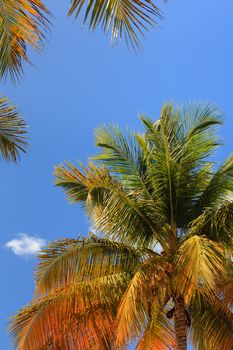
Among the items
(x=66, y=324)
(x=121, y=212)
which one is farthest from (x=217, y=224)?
(x=66, y=324)

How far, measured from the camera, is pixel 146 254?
39.1 feet

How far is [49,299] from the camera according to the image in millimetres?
11344

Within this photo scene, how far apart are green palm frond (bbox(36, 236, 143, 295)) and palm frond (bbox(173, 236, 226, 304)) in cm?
167

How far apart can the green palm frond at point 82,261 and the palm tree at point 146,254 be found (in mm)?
23

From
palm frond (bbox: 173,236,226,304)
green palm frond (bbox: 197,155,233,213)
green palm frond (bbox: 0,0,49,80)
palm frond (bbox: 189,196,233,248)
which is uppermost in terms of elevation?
green palm frond (bbox: 0,0,49,80)

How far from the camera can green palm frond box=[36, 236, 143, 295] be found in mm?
11336

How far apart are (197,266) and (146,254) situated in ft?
8.99

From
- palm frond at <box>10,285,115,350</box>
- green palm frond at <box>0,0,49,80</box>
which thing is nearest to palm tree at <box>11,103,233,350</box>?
palm frond at <box>10,285,115,350</box>

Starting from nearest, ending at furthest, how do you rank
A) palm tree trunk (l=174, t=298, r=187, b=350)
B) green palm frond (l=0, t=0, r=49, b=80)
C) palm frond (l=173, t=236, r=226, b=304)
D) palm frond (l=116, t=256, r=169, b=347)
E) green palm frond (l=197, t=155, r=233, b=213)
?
green palm frond (l=0, t=0, r=49, b=80) → palm frond (l=173, t=236, r=226, b=304) → palm frond (l=116, t=256, r=169, b=347) → palm tree trunk (l=174, t=298, r=187, b=350) → green palm frond (l=197, t=155, r=233, b=213)

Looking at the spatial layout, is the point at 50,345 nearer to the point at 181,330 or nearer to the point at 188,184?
the point at 181,330

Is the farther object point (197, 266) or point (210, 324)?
point (210, 324)

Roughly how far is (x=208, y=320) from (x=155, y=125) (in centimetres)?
490

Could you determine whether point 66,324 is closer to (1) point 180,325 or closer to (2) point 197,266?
(1) point 180,325

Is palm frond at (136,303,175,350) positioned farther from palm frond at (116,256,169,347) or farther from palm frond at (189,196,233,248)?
palm frond at (189,196,233,248)
